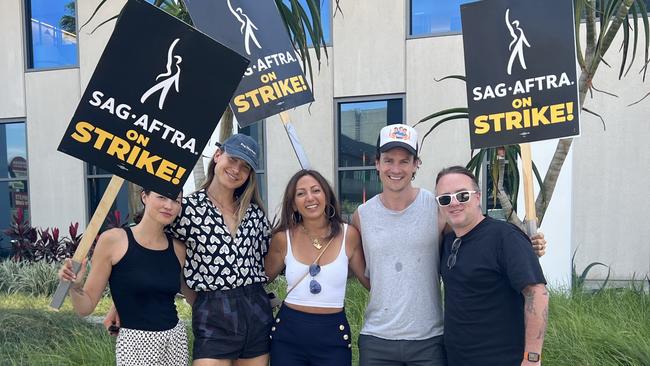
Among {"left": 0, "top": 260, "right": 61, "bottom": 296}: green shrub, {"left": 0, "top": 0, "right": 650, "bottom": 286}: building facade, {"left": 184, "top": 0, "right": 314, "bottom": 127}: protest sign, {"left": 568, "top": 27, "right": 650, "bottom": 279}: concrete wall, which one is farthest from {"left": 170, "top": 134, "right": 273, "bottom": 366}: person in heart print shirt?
{"left": 568, "top": 27, "right": 650, "bottom": 279}: concrete wall

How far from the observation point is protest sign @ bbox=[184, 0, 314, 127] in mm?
3275

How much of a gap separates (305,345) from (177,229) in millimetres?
886

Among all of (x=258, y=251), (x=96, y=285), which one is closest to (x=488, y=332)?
(x=258, y=251)

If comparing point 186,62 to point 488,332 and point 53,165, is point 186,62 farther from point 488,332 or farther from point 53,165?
point 53,165

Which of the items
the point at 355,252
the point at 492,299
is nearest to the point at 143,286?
the point at 355,252

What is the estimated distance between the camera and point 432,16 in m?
8.22

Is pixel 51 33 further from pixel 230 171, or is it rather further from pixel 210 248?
pixel 210 248

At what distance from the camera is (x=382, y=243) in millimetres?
2594

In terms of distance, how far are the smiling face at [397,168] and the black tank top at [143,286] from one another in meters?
1.18

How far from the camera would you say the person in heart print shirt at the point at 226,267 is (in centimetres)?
250

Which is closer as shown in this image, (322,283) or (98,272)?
(98,272)

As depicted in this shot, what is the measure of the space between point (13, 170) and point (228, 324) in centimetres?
976

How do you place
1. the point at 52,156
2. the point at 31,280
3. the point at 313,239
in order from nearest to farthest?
1. the point at 313,239
2. the point at 31,280
3. the point at 52,156

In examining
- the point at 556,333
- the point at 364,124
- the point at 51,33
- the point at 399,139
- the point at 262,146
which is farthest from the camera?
the point at 51,33
